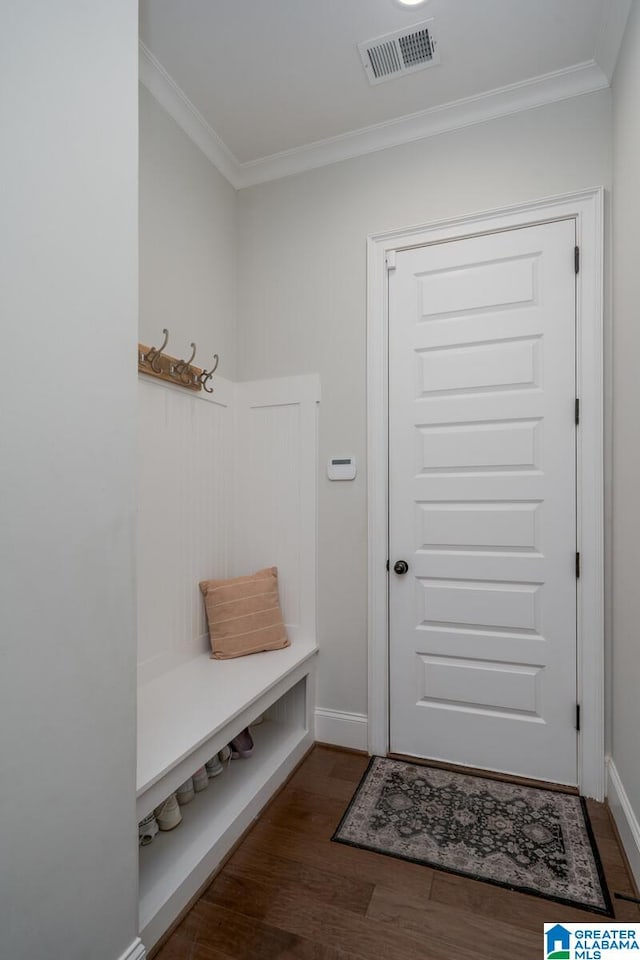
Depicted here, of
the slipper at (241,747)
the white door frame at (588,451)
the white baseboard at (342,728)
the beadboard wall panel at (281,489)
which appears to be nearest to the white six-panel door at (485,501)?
the white door frame at (588,451)

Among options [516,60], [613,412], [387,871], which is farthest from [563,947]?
[516,60]

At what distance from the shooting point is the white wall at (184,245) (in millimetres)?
2080

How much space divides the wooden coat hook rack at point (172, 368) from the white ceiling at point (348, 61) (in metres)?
1.06

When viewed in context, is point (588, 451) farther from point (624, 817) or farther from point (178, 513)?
point (178, 513)

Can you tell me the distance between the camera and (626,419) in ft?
5.90

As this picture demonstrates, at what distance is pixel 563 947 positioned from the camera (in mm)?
1361

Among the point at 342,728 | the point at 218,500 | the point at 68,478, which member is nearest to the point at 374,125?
the point at 218,500

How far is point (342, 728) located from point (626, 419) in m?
1.82

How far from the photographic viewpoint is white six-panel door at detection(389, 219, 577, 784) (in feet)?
6.93

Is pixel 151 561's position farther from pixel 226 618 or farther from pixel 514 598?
pixel 514 598

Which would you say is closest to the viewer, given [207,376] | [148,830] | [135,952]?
[135,952]

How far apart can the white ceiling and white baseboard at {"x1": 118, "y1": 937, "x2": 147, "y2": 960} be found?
2874 mm

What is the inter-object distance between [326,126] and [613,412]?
184 cm

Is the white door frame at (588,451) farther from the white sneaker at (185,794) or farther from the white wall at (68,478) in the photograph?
the white wall at (68,478)
